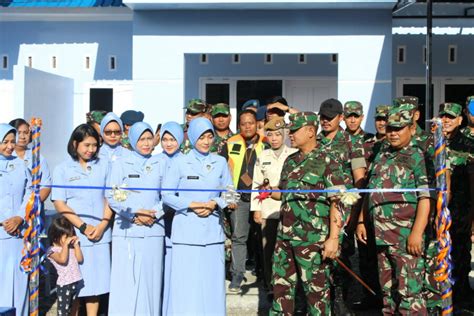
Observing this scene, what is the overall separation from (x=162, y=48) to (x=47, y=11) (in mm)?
2935

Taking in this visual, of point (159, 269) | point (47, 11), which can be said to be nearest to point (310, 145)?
point (159, 269)

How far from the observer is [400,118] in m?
5.63

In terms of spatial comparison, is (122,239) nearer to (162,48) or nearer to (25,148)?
(25,148)

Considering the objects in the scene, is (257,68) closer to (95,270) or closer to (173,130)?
(173,130)

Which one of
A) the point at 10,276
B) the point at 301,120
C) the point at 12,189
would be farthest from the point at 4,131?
the point at 301,120

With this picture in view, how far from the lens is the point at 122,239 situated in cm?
618

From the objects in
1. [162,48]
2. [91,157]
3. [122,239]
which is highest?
[162,48]

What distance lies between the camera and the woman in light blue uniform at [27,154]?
657 cm

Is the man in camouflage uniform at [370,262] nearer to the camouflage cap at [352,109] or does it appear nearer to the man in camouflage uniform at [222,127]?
the camouflage cap at [352,109]

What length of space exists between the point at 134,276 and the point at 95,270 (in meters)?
0.38

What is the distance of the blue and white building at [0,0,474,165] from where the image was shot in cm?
1112

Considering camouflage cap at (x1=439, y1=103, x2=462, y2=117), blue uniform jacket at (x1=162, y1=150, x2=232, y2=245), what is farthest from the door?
blue uniform jacket at (x1=162, y1=150, x2=232, y2=245)

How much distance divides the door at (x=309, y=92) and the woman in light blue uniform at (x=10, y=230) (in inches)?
280

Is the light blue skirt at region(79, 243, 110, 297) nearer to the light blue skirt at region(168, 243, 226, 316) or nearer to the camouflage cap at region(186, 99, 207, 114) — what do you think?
the light blue skirt at region(168, 243, 226, 316)
